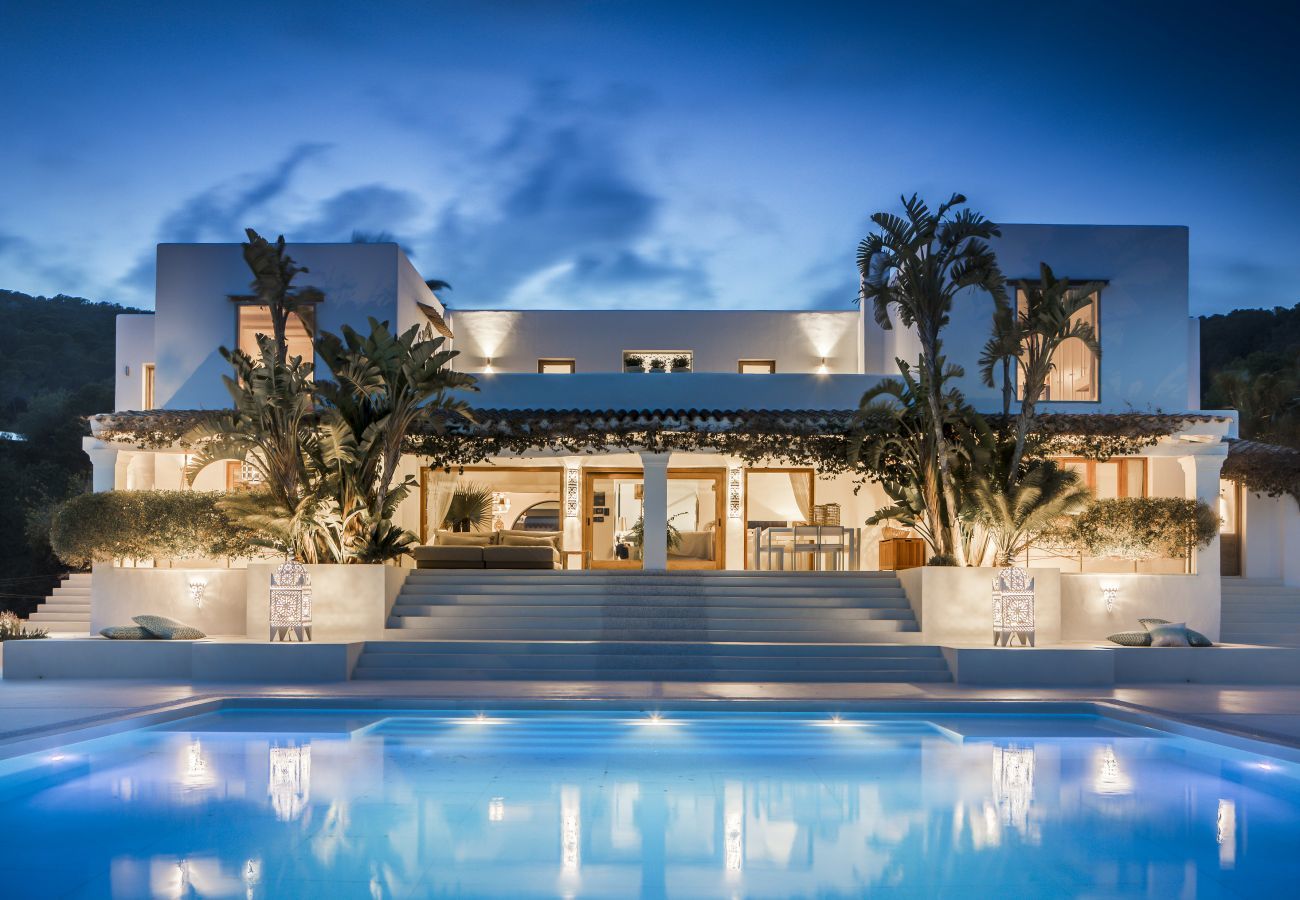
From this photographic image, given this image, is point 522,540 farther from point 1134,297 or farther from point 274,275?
point 1134,297

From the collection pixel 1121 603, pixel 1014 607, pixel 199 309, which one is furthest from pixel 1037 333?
pixel 199 309

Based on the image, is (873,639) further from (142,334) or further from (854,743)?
(142,334)

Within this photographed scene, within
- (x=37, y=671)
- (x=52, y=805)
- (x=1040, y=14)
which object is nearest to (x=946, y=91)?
(x=1040, y=14)

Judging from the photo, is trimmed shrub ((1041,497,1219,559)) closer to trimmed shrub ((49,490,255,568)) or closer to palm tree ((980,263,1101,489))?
palm tree ((980,263,1101,489))

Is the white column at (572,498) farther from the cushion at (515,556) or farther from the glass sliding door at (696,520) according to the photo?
the cushion at (515,556)

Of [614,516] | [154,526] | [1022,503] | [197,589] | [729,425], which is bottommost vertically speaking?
[197,589]

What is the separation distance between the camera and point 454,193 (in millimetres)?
35875

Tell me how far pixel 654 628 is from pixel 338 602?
174 inches

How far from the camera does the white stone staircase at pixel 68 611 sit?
18.7 m

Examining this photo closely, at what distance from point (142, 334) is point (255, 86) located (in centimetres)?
570

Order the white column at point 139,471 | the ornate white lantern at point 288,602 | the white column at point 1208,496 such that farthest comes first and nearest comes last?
the white column at point 139,471 < the white column at point 1208,496 < the ornate white lantern at point 288,602

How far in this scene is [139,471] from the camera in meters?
18.7

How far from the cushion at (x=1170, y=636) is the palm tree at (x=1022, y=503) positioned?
2.01 m

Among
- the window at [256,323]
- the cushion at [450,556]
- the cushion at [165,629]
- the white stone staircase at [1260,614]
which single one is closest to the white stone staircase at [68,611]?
the cushion at [165,629]
